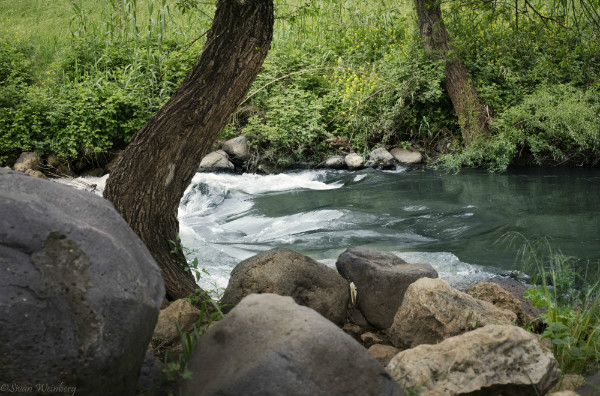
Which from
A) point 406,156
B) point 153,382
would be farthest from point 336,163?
point 153,382

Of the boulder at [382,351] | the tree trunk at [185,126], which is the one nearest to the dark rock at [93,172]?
the tree trunk at [185,126]

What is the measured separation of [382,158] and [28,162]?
22.2 ft

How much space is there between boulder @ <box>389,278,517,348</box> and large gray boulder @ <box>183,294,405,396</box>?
54.6 inches

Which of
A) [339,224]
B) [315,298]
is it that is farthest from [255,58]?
[339,224]

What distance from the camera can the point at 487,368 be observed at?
252cm

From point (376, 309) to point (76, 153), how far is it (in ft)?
27.3

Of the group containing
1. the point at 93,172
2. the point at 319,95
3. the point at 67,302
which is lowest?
the point at 93,172

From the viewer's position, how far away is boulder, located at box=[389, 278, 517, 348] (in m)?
3.44

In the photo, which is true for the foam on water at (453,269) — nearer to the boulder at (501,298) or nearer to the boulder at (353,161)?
the boulder at (501,298)

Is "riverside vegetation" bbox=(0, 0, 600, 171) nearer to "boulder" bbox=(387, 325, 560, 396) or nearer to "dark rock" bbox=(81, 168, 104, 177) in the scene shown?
"dark rock" bbox=(81, 168, 104, 177)

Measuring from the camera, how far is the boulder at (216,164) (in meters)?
11.7

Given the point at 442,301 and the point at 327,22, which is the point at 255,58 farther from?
the point at 327,22

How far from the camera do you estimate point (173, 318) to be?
3479 mm

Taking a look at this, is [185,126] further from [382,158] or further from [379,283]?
[382,158]
